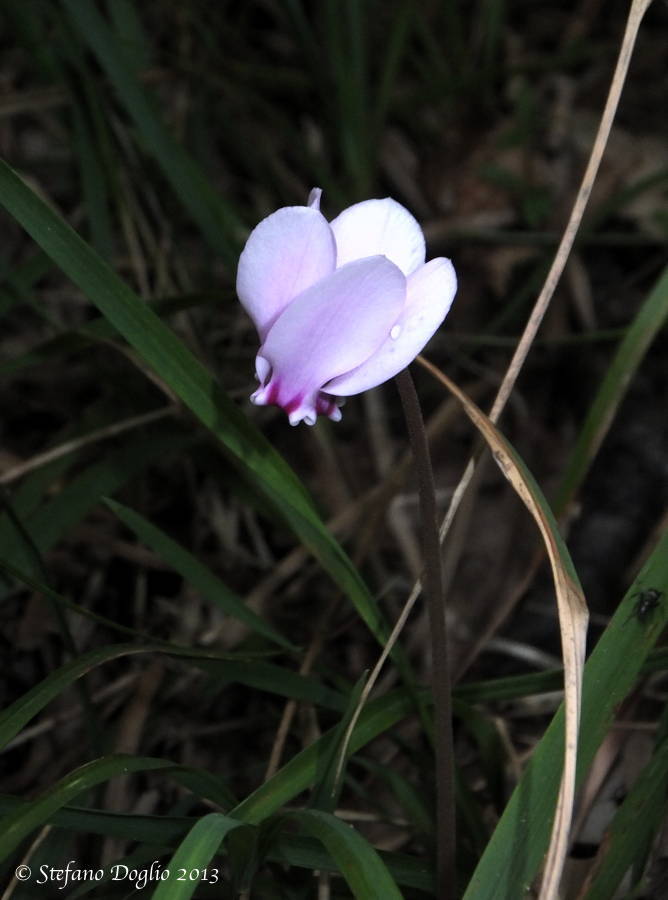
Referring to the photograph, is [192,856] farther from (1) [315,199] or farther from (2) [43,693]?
(1) [315,199]

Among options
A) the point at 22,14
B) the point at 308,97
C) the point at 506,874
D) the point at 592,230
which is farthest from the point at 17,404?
the point at 506,874

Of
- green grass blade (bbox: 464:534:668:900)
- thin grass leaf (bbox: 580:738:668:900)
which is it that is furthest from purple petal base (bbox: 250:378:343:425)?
thin grass leaf (bbox: 580:738:668:900)

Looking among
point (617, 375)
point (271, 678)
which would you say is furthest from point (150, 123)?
point (271, 678)

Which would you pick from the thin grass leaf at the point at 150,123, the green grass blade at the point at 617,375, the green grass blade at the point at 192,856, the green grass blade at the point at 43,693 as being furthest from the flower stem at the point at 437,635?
the thin grass leaf at the point at 150,123

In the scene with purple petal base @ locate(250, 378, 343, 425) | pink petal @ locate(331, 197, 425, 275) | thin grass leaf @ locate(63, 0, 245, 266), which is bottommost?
purple petal base @ locate(250, 378, 343, 425)

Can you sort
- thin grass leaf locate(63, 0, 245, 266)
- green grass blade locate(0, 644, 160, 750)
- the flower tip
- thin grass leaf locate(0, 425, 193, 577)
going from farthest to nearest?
thin grass leaf locate(63, 0, 245, 266), thin grass leaf locate(0, 425, 193, 577), green grass blade locate(0, 644, 160, 750), the flower tip

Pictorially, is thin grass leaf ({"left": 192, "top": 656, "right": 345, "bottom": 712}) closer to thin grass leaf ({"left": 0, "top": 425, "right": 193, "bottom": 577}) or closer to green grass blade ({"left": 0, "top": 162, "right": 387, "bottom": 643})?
green grass blade ({"left": 0, "top": 162, "right": 387, "bottom": 643})

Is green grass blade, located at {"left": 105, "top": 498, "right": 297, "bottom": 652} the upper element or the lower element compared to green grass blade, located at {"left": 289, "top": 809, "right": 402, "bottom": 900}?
upper

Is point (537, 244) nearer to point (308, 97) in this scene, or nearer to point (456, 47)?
point (456, 47)
